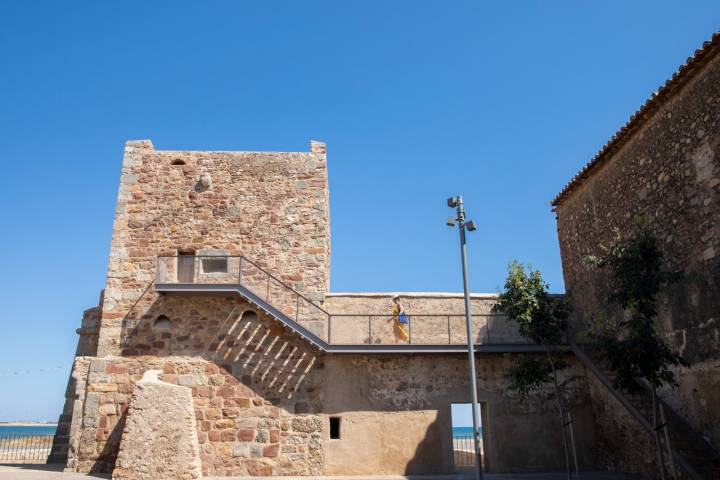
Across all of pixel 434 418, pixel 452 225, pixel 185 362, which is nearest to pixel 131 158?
pixel 185 362

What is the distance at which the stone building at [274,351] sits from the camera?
13.5m

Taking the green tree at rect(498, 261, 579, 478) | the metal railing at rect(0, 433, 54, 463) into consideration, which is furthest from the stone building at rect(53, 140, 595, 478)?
the metal railing at rect(0, 433, 54, 463)

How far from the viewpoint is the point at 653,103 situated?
1159cm

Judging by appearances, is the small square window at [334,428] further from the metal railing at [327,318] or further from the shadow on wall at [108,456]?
the shadow on wall at [108,456]

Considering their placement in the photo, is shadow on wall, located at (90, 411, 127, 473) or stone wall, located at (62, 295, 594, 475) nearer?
shadow on wall, located at (90, 411, 127, 473)

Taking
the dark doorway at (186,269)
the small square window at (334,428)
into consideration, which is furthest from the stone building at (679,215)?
the dark doorway at (186,269)

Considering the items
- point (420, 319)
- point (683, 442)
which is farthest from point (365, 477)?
point (683, 442)

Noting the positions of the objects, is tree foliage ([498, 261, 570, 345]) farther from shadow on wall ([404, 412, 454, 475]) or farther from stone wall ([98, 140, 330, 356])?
stone wall ([98, 140, 330, 356])

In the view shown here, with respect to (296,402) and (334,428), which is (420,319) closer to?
(334,428)

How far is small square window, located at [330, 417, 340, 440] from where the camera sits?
540 inches

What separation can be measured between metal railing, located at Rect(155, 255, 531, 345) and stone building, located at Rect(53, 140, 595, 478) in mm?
37

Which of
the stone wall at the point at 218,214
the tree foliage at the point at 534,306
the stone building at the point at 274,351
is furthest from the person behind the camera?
the stone wall at the point at 218,214

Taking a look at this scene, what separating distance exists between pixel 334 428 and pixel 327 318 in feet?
8.93

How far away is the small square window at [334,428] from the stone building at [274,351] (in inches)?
2.1
